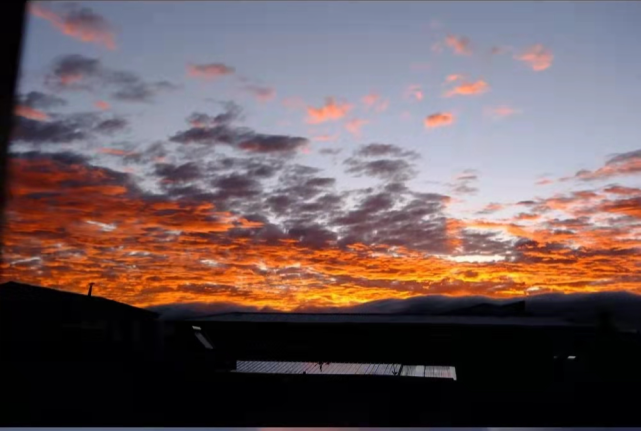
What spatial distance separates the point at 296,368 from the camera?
8453mm

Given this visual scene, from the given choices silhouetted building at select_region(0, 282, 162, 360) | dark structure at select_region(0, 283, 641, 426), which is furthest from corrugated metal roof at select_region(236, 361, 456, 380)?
silhouetted building at select_region(0, 282, 162, 360)

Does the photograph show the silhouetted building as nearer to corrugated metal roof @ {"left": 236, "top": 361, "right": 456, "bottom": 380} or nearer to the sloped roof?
the sloped roof

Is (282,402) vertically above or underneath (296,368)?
above

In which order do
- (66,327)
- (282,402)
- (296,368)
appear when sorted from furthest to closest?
(296,368) → (66,327) → (282,402)

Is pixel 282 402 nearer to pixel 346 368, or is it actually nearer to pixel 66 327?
pixel 66 327

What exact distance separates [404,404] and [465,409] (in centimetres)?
33

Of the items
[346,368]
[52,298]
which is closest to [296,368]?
[346,368]

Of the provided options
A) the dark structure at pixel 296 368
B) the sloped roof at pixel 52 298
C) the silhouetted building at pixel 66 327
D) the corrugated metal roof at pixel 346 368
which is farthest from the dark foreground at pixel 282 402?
the corrugated metal roof at pixel 346 368

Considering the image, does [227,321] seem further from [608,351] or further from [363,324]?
[608,351]

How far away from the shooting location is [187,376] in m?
3.42

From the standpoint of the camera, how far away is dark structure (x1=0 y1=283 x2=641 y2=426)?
301cm

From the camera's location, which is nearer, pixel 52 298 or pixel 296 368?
pixel 52 298

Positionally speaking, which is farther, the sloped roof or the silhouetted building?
the sloped roof

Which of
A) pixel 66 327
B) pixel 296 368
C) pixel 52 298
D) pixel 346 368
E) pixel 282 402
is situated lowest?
pixel 346 368
